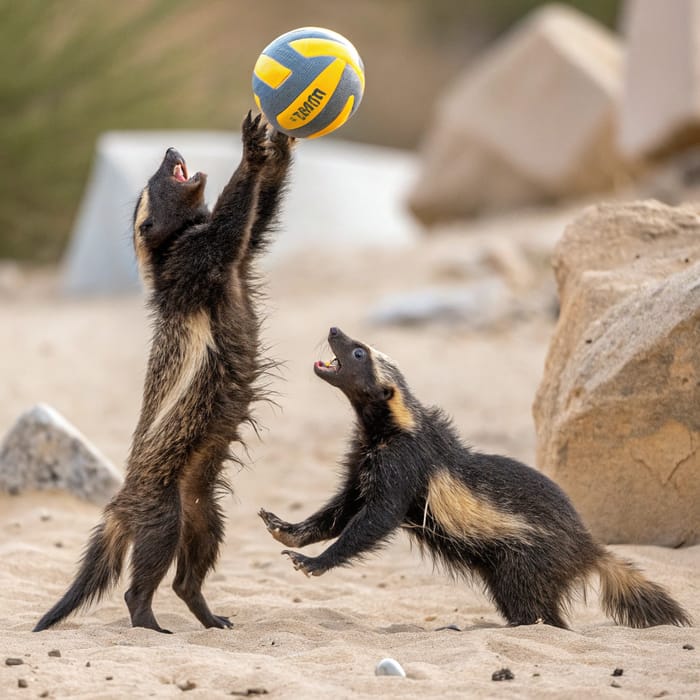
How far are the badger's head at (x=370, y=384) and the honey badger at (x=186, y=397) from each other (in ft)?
1.13

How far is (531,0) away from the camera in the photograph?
3136cm

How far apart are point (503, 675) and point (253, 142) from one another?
8.06 ft

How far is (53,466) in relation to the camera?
681 cm

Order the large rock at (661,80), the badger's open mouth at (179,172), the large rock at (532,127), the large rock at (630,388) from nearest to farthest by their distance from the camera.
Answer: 1. the large rock at (630,388)
2. the badger's open mouth at (179,172)
3. the large rock at (661,80)
4. the large rock at (532,127)

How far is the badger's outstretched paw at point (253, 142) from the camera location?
5258 mm

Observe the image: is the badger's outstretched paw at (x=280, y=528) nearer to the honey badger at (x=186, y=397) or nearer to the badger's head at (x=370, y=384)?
the honey badger at (x=186, y=397)

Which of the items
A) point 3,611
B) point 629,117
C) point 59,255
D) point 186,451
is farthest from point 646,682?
point 59,255

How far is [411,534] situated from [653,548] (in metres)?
1.15

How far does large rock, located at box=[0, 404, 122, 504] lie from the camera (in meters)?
6.77

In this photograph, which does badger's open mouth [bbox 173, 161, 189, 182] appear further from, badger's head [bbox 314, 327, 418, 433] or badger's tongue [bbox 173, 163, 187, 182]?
badger's head [bbox 314, 327, 418, 433]

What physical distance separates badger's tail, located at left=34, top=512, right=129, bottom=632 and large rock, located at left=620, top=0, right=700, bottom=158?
8930mm

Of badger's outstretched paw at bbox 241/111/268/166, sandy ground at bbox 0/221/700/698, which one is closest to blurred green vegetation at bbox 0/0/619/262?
sandy ground at bbox 0/221/700/698

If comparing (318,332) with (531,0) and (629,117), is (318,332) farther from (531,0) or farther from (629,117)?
(531,0)

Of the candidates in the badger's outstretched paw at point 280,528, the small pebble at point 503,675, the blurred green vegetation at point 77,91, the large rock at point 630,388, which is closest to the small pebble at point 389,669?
the small pebble at point 503,675
